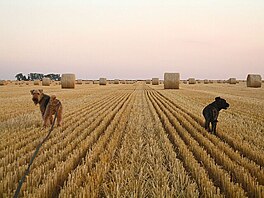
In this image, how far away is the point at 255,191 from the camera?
323 centimetres

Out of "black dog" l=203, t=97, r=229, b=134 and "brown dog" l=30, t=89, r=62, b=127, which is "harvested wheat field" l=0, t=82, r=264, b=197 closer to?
"black dog" l=203, t=97, r=229, b=134

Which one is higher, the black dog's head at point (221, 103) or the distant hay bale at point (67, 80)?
the distant hay bale at point (67, 80)

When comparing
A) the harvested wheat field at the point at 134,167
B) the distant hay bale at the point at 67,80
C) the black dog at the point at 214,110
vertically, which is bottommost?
the harvested wheat field at the point at 134,167

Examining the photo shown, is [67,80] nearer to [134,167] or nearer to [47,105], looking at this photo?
[47,105]

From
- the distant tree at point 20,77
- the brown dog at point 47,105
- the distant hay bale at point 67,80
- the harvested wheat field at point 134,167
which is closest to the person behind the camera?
the harvested wheat field at point 134,167

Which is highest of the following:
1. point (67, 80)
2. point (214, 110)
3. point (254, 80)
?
point (254, 80)

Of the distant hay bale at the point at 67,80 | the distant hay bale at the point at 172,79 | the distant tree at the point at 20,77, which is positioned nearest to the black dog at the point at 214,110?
the distant hay bale at the point at 172,79

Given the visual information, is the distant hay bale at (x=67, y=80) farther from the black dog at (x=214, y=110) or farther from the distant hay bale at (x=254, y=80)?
the black dog at (x=214, y=110)

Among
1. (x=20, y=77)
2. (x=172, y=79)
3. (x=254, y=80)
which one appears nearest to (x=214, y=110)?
(x=172, y=79)

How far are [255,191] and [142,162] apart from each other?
191 cm

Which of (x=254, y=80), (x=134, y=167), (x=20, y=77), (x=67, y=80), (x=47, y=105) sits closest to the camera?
(x=134, y=167)

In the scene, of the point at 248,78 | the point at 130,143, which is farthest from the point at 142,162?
the point at 248,78

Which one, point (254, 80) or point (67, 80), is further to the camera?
point (254, 80)

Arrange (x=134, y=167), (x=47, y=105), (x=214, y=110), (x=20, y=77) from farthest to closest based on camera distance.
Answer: (x=20, y=77), (x=47, y=105), (x=214, y=110), (x=134, y=167)
